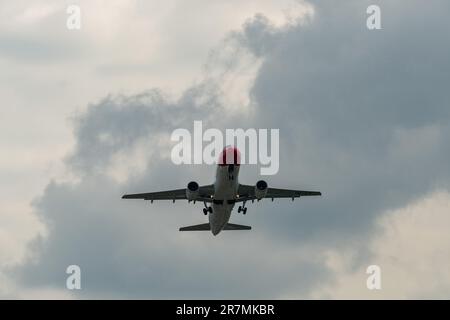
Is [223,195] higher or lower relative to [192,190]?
lower

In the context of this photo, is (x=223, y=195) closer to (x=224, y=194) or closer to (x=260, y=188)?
(x=224, y=194)

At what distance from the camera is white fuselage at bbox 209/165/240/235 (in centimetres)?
11919

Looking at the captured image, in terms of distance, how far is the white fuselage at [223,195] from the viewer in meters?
119

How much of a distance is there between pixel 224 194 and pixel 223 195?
16.2 inches

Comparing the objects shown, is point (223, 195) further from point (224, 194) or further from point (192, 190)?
point (192, 190)

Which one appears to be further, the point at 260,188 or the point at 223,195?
the point at 223,195

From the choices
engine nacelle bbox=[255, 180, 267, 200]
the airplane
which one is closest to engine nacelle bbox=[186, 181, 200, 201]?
the airplane

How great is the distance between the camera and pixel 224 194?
12462cm

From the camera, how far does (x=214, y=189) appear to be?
125625 mm

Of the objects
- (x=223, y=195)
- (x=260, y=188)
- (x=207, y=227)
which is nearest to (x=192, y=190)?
(x=223, y=195)

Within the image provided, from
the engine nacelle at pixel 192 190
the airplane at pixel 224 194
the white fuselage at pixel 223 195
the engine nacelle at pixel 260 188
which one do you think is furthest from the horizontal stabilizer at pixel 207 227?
the engine nacelle at pixel 260 188

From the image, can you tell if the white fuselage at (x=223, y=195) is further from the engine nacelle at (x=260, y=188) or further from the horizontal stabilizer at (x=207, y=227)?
the horizontal stabilizer at (x=207, y=227)
